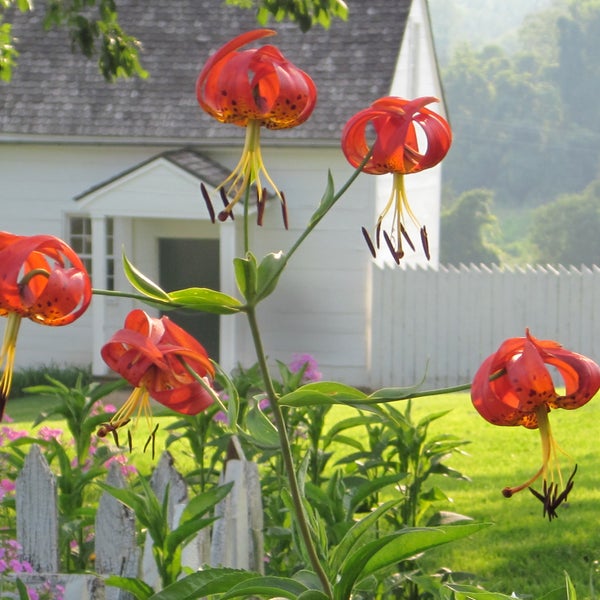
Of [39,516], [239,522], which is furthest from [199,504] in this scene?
[39,516]

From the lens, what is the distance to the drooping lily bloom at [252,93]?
166 cm

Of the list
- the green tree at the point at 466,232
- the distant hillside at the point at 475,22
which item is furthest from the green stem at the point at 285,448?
the distant hillside at the point at 475,22

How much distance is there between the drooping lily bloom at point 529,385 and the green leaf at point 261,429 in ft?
1.22

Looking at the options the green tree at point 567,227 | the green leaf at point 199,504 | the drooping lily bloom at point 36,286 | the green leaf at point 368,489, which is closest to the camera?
the drooping lily bloom at point 36,286

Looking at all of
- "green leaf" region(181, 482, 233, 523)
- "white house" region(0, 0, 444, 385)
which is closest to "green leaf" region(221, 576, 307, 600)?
"green leaf" region(181, 482, 233, 523)

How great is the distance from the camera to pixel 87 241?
15898 millimetres

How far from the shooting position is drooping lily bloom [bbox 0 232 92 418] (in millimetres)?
1366

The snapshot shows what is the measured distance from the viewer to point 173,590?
6.03 ft

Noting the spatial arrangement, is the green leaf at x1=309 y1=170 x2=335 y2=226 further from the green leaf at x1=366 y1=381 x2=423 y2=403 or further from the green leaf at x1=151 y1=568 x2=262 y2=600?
the green leaf at x1=151 y1=568 x2=262 y2=600

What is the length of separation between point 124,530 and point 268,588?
1.26 meters

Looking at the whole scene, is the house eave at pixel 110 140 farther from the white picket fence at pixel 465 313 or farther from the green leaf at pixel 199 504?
the green leaf at pixel 199 504

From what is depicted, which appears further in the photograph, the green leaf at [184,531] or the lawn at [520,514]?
the lawn at [520,514]

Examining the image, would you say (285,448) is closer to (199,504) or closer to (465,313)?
(199,504)

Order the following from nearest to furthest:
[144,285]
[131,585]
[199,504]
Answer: [144,285]
[131,585]
[199,504]
